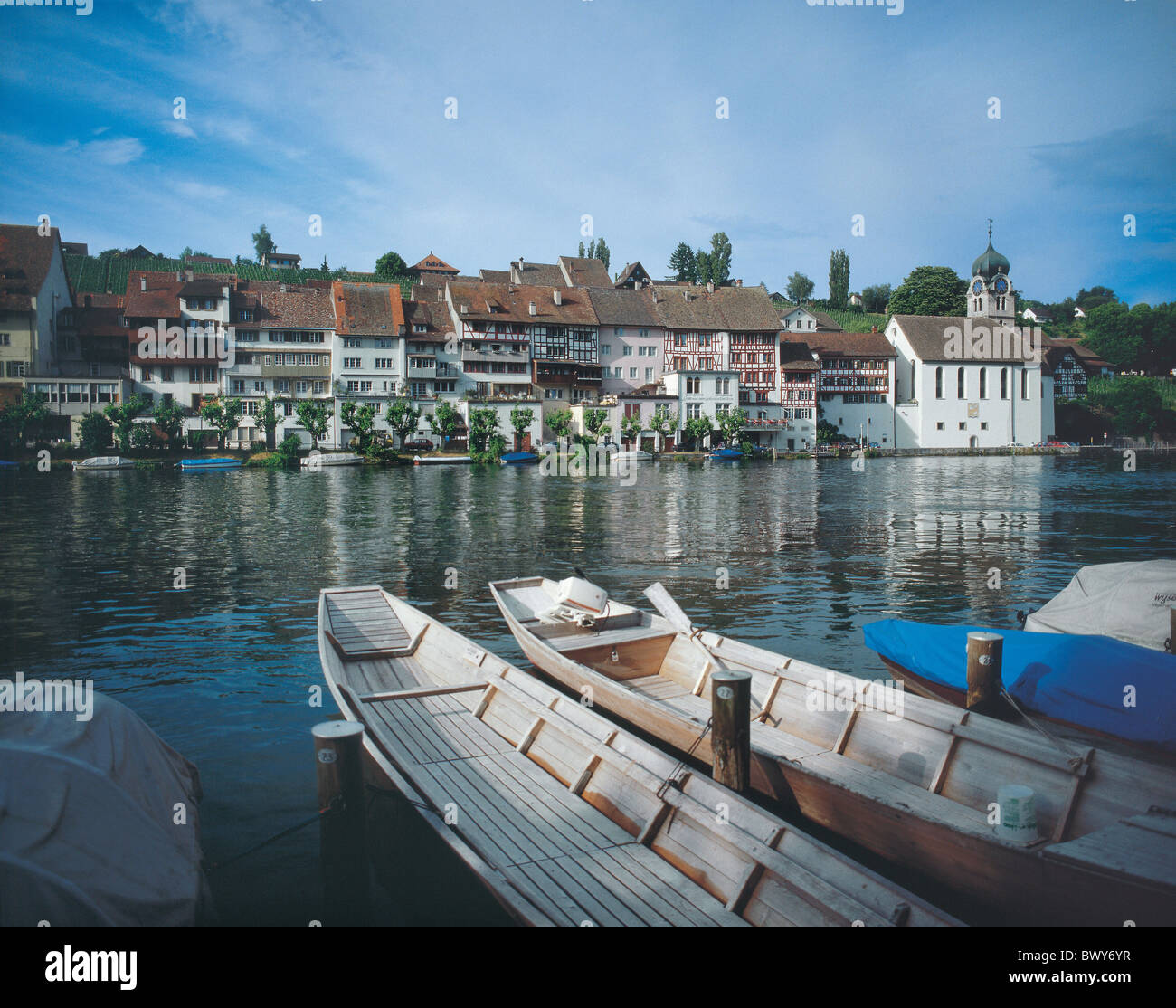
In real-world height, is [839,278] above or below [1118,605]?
above

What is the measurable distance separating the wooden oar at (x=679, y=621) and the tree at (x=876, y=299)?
6187 inches

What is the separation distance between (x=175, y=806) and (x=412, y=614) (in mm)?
6653

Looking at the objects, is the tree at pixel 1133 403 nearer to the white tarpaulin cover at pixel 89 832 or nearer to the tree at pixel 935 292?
the tree at pixel 935 292

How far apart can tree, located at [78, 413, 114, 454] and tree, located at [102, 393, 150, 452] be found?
26.4 inches

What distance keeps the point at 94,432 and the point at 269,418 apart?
43.8 ft

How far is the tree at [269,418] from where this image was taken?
73250mm

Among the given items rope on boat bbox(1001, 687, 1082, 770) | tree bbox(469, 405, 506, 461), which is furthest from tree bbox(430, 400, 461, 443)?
rope on boat bbox(1001, 687, 1082, 770)

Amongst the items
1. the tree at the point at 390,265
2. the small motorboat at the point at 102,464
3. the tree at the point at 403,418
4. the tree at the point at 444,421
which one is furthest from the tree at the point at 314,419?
the tree at the point at 390,265

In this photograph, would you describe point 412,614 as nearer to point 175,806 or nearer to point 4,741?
point 175,806

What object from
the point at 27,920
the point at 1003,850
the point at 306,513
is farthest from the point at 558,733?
the point at 306,513

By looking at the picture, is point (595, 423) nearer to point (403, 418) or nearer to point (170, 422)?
point (403, 418)

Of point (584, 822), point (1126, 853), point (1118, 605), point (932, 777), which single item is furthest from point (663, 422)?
point (1126, 853)

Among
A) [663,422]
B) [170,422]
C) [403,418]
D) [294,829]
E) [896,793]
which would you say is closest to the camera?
[896,793]

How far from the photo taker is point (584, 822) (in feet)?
24.9
